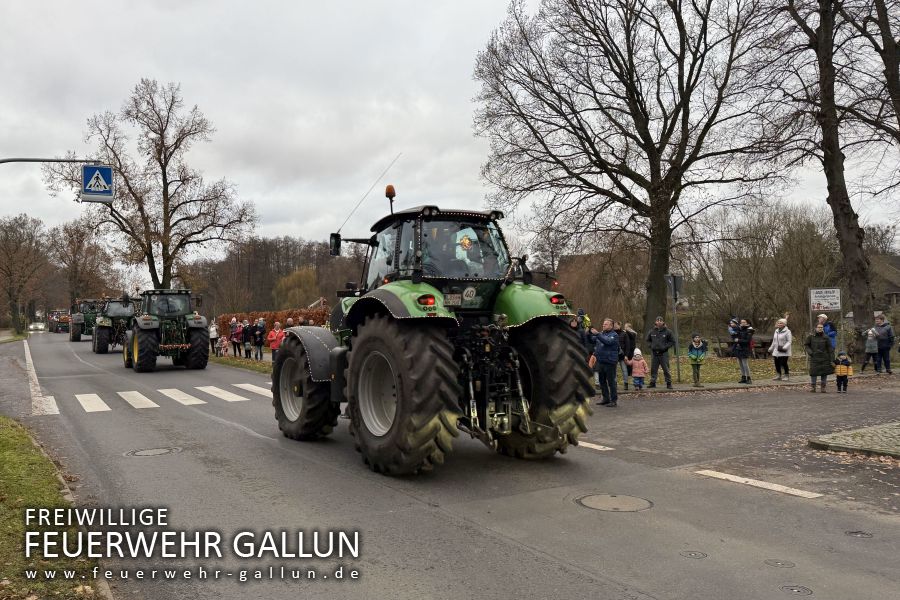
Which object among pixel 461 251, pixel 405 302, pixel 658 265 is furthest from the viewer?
pixel 658 265

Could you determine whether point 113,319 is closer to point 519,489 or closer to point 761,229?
point 519,489

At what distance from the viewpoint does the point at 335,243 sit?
27.1 feet

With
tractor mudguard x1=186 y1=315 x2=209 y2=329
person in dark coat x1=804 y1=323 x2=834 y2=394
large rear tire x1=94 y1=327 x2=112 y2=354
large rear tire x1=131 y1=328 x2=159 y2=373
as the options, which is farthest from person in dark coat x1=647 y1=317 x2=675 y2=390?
large rear tire x1=94 y1=327 x2=112 y2=354

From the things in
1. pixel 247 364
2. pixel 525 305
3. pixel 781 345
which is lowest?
pixel 247 364

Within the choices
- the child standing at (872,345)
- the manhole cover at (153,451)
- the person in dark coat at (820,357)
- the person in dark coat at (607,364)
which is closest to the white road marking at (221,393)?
the manhole cover at (153,451)

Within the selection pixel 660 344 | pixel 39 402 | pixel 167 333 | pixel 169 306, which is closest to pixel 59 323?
pixel 169 306

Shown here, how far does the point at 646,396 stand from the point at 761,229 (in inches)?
1007

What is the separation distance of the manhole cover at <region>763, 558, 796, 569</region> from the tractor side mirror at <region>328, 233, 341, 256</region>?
5.78 meters

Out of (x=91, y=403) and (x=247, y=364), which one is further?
(x=247, y=364)

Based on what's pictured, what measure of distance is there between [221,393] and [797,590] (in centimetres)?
1264

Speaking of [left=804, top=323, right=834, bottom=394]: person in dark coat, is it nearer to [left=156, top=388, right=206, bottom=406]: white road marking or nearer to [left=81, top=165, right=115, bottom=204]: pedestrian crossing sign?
[left=156, top=388, right=206, bottom=406]: white road marking

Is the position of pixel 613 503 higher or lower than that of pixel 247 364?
lower

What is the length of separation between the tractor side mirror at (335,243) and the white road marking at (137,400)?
20.3 feet

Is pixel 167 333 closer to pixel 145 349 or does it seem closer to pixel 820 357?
pixel 145 349
